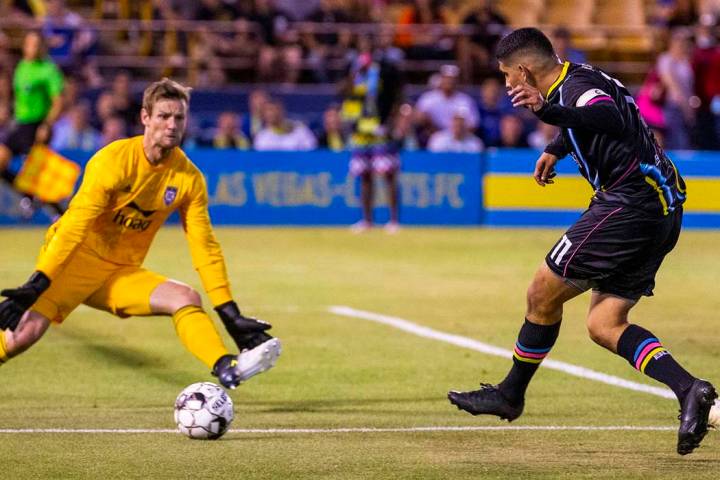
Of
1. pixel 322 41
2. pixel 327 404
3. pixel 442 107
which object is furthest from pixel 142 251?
pixel 322 41

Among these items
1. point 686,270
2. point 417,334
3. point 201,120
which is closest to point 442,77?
point 201,120

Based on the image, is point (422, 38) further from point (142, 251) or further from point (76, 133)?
point (142, 251)

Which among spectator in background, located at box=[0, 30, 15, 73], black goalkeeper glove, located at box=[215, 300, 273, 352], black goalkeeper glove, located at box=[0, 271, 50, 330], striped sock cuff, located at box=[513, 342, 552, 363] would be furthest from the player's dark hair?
spectator in background, located at box=[0, 30, 15, 73]

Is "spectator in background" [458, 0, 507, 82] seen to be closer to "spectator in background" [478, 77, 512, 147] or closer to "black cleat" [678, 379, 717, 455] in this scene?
"spectator in background" [478, 77, 512, 147]

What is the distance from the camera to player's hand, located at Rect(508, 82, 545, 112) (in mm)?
6461

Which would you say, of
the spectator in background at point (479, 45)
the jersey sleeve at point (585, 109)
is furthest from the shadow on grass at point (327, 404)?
the spectator in background at point (479, 45)

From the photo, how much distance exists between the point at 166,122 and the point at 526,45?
202 cm

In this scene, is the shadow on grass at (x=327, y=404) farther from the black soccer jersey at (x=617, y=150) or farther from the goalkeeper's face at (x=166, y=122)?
the black soccer jersey at (x=617, y=150)

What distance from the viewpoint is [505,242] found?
19.1 meters

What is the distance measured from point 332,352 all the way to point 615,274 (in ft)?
12.1

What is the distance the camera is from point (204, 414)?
23.1 ft

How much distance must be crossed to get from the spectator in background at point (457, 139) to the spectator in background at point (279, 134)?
73.7 inches

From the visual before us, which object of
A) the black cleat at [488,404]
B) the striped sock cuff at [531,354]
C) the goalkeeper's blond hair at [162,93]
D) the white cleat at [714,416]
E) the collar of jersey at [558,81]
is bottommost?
the black cleat at [488,404]

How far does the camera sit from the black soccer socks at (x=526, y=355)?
7121mm
